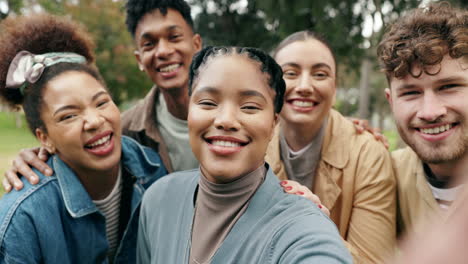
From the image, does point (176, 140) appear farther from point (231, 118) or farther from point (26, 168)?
point (231, 118)

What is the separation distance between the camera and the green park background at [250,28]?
23.5 feet

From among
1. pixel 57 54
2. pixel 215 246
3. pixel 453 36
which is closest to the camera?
pixel 215 246

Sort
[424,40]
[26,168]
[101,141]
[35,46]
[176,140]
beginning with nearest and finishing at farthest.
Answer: [424,40]
[26,168]
[101,141]
[35,46]
[176,140]

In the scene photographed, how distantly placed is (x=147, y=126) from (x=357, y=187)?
200cm

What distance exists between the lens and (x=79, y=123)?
107 inches

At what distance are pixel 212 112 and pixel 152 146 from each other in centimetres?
197

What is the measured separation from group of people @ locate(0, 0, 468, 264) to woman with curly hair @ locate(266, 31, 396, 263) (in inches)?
0.4

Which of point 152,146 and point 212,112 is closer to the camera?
point 212,112

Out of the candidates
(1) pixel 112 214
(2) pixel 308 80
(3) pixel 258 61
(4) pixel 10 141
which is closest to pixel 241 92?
(3) pixel 258 61

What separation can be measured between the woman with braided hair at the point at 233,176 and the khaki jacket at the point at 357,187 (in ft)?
3.01

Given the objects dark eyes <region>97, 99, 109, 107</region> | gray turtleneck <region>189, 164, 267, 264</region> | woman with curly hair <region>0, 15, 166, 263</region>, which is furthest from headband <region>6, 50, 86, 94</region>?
gray turtleneck <region>189, 164, 267, 264</region>

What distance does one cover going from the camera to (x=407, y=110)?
2.53 m

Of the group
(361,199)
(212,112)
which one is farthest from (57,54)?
(361,199)

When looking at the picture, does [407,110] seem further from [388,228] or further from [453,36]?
[388,228]
